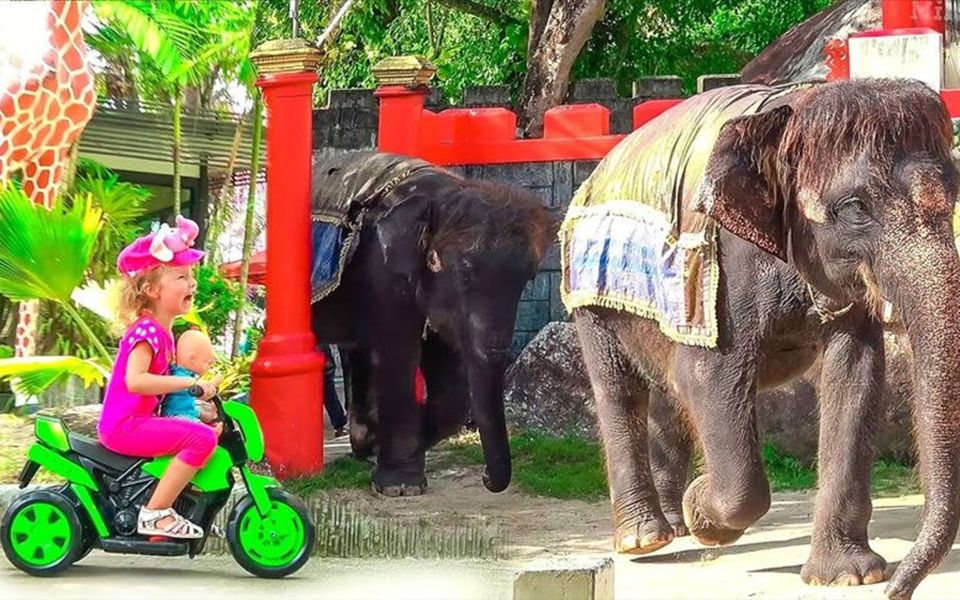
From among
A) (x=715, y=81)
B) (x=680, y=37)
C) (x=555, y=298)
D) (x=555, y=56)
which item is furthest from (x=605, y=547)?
Answer: (x=680, y=37)

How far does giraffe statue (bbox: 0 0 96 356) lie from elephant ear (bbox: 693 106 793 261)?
3398mm

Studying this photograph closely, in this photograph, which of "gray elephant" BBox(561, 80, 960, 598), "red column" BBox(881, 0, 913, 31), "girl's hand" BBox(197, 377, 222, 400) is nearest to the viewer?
"gray elephant" BBox(561, 80, 960, 598)

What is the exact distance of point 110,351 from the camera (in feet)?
26.3

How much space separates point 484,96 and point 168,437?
22.8 ft

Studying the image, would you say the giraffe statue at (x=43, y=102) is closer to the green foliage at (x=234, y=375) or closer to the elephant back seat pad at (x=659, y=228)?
the green foliage at (x=234, y=375)

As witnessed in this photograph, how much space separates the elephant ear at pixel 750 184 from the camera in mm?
5453

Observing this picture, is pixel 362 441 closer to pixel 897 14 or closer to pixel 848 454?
pixel 897 14

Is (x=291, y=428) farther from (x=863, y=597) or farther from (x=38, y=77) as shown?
(x=863, y=597)

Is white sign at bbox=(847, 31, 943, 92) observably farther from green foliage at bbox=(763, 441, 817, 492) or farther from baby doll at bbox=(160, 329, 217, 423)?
baby doll at bbox=(160, 329, 217, 423)

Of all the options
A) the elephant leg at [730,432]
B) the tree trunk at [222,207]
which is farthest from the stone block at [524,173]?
the elephant leg at [730,432]

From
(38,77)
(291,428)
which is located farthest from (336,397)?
(38,77)

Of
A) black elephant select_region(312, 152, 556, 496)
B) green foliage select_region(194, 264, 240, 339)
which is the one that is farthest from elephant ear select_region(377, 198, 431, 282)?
green foliage select_region(194, 264, 240, 339)

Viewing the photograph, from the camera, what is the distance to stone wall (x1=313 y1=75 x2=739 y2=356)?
10.3 m

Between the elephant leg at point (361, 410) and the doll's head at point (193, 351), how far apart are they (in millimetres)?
3701
